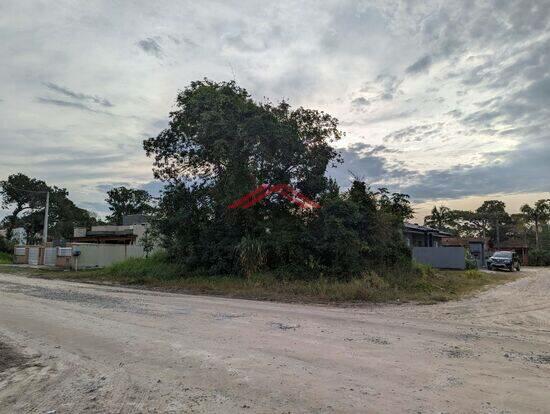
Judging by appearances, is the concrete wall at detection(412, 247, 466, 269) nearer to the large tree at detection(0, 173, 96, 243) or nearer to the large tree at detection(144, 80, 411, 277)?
the large tree at detection(144, 80, 411, 277)

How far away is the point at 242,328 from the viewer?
9.41 m

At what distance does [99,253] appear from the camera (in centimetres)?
3544

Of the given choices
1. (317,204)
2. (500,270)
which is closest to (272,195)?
(317,204)

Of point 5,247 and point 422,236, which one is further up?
point 422,236

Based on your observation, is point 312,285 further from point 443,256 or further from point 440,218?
point 440,218

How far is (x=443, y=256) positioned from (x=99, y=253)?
89.8 feet

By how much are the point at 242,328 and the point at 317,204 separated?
1351cm

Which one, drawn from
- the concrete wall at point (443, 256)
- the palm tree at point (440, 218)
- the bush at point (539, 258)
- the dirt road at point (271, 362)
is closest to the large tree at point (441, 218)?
the palm tree at point (440, 218)

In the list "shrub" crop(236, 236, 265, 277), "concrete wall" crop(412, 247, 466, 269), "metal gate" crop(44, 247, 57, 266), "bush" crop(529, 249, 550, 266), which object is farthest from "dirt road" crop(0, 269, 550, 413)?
"bush" crop(529, 249, 550, 266)

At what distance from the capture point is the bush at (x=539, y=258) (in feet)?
172

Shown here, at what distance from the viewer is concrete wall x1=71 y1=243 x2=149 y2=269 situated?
34531mm

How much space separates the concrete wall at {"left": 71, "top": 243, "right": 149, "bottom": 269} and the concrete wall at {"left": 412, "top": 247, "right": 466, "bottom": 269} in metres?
23.2

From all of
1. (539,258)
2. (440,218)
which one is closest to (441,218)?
(440,218)

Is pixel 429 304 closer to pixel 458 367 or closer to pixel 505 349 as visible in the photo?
pixel 505 349
